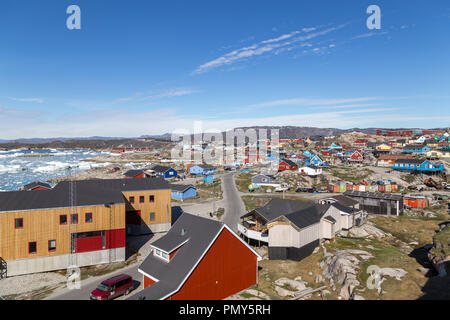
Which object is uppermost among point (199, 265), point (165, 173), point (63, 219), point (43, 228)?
point (63, 219)

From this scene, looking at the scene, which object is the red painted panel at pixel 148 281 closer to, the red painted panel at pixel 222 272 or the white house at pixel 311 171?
the red painted panel at pixel 222 272

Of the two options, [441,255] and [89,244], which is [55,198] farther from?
[441,255]

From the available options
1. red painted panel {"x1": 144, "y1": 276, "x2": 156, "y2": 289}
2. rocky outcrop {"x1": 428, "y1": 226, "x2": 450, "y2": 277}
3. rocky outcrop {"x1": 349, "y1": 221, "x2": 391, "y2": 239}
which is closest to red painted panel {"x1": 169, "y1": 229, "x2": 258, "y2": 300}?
red painted panel {"x1": 144, "y1": 276, "x2": 156, "y2": 289}

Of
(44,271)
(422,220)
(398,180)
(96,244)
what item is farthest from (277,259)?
(398,180)

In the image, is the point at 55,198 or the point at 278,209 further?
the point at 278,209

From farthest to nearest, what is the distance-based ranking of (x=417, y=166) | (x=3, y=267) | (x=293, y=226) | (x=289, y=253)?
1. (x=417, y=166)
2. (x=289, y=253)
3. (x=293, y=226)
4. (x=3, y=267)

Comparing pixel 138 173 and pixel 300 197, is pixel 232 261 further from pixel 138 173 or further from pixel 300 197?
pixel 138 173

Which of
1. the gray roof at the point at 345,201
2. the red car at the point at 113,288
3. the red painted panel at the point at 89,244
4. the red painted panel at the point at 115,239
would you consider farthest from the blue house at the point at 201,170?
the red car at the point at 113,288

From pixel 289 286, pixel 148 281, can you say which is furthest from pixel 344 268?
pixel 148 281

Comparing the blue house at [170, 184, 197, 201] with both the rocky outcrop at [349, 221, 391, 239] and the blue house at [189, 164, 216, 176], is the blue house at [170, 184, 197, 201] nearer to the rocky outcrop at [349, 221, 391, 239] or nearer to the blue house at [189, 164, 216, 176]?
the blue house at [189, 164, 216, 176]
